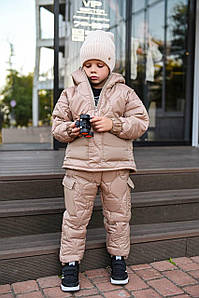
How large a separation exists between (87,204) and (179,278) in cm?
79

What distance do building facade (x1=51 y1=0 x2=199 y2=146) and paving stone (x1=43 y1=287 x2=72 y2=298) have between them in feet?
9.53

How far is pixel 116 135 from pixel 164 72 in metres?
5.22

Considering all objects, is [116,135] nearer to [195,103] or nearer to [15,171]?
[15,171]

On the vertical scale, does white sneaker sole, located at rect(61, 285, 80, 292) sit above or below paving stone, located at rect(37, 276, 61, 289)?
above

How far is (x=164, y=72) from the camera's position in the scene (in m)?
6.85

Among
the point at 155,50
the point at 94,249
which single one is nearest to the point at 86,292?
the point at 94,249

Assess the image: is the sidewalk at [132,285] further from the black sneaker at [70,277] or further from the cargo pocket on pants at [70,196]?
the cargo pocket on pants at [70,196]

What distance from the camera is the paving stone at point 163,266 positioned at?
7.56 feet

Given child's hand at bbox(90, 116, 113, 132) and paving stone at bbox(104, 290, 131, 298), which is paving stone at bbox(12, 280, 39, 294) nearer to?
paving stone at bbox(104, 290, 131, 298)

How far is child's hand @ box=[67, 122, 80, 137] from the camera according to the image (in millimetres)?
1879

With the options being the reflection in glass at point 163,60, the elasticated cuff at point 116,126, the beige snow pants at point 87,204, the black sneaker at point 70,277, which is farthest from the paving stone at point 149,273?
the reflection in glass at point 163,60

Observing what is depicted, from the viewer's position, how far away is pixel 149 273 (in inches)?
87.8

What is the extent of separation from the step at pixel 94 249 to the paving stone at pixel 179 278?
190 millimetres

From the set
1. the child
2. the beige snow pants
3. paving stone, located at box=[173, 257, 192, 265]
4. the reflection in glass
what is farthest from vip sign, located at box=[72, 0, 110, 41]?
paving stone, located at box=[173, 257, 192, 265]
